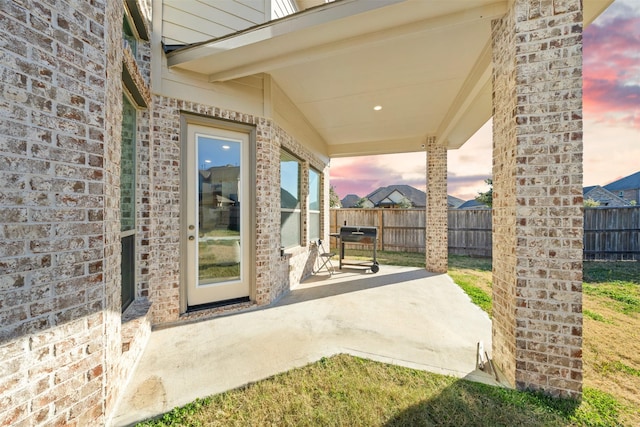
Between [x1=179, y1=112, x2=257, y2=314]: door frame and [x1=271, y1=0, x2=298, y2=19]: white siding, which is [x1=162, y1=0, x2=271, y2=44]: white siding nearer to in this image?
[x1=271, y1=0, x2=298, y2=19]: white siding

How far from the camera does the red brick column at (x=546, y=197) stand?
189cm

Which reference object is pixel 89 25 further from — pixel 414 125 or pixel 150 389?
pixel 414 125

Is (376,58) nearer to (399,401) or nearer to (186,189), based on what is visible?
(186,189)

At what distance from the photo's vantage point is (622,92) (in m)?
6.61

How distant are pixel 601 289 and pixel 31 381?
7.78 meters

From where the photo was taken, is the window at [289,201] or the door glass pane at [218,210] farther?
the window at [289,201]

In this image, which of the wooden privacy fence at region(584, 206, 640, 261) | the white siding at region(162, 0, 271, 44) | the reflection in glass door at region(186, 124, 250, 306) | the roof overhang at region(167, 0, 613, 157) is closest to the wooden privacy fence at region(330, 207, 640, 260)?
the wooden privacy fence at region(584, 206, 640, 261)

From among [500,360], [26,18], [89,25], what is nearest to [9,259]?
[26,18]

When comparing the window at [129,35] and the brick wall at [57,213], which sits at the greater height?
the window at [129,35]

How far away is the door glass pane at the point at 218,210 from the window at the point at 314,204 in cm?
263

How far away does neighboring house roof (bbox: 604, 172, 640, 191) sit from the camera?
814 inches

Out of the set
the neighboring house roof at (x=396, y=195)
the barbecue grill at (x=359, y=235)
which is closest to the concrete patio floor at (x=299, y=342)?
the barbecue grill at (x=359, y=235)

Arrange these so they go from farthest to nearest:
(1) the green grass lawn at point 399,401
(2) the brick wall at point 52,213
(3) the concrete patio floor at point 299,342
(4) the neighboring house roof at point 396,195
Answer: (4) the neighboring house roof at point 396,195
(3) the concrete patio floor at point 299,342
(1) the green grass lawn at point 399,401
(2) the brick wall at point 52,213

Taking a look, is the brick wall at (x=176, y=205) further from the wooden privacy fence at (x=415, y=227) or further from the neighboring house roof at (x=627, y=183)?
the neighboring house roof at (x=627, y=183)
